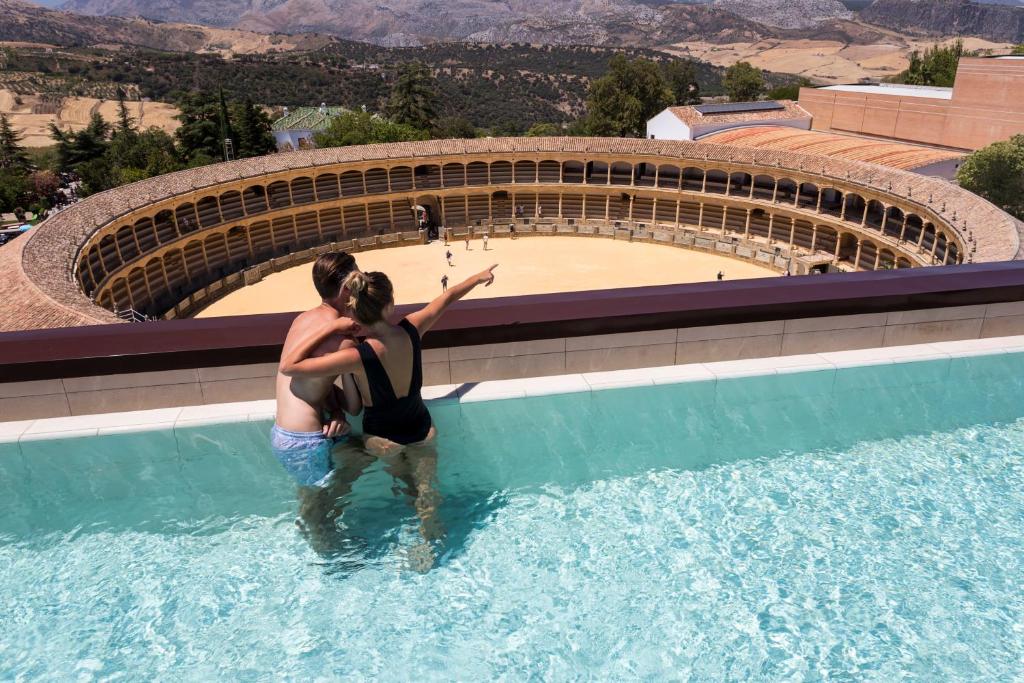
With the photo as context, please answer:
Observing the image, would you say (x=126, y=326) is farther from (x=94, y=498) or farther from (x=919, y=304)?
(x=919, y=304)

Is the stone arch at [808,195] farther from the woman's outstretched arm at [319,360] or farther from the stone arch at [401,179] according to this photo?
the woman's outstretched arm at [319,360]

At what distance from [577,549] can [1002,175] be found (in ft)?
133

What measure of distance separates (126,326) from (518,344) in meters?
4.44

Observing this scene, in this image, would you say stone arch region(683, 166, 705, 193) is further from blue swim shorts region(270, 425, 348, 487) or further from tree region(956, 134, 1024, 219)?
blue swim shorts region(270, 425, 348, 487)

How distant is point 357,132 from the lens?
6194 cm

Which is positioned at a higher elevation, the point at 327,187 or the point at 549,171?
the point at 549,171

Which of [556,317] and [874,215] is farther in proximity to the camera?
[874,215]

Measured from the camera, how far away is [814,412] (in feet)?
27.7

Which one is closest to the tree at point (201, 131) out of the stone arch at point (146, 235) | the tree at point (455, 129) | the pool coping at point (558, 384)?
the tree at point (455, 129)

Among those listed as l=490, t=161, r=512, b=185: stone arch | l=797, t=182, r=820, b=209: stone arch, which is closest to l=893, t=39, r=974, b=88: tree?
l=797, t=182, r=820, b=209: stone arch

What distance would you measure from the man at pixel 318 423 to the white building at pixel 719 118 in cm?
5506

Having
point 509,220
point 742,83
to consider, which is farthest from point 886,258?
point 742,83

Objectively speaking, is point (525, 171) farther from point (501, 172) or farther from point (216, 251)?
point (216, 251)

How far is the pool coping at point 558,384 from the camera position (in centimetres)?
771
